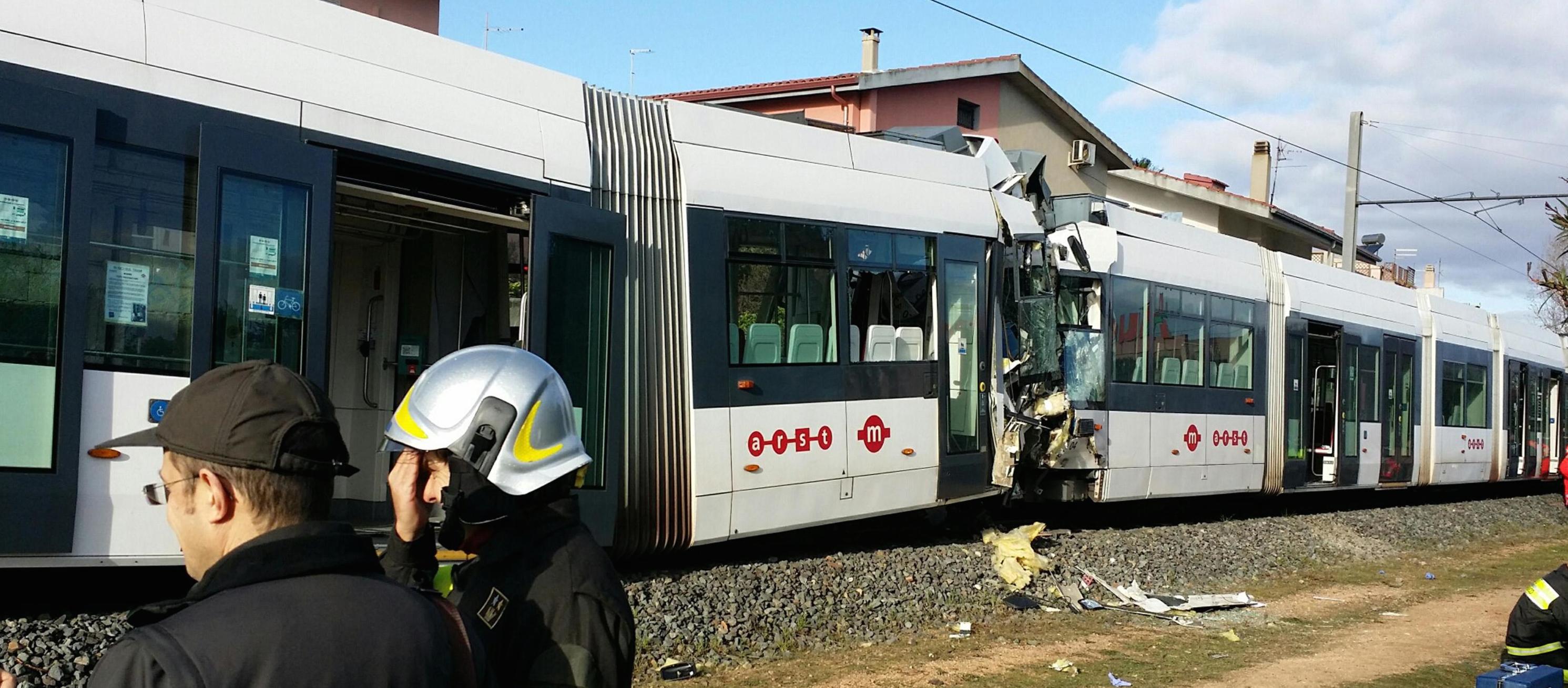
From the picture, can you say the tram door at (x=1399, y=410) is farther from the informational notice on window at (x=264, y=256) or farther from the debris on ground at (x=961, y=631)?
the informational notice on window at (x=264, y=256)

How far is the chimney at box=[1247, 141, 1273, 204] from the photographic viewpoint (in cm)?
4662

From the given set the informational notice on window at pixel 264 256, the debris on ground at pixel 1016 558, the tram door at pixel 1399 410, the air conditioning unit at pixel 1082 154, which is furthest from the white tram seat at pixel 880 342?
the air conditioning unit at pixel 1082 154

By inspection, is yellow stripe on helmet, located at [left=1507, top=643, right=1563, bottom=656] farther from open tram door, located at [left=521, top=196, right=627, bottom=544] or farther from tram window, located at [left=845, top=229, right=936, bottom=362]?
tram window, located at [left=845, top=229, right=936, bottom=362]

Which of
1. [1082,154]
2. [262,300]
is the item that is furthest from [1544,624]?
[1082,154]

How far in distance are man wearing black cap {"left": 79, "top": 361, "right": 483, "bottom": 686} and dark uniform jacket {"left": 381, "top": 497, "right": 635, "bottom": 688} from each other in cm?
44

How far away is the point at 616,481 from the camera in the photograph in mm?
8133

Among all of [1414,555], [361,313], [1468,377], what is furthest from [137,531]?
[1468,377]

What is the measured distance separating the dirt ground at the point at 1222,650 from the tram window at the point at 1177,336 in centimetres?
321

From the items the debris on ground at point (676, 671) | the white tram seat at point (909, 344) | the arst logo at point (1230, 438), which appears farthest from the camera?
the arst logo at point (1230, 438)

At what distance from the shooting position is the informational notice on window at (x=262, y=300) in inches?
249

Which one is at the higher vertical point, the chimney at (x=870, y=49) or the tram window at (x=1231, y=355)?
the chimney at (x=870, y=49)

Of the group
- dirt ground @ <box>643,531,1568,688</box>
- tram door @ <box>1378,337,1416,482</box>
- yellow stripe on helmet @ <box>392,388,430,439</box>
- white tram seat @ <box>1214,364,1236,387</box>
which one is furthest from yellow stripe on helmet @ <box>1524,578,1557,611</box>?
tram door @ <box>1378,337,1416,482</box>

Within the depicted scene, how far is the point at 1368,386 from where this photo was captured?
813 inches

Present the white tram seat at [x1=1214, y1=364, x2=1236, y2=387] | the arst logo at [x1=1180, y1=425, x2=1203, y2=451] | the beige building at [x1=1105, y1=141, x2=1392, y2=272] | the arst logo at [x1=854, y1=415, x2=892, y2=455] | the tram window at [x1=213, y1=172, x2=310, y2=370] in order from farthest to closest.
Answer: the beige building at [x1=1105, y1=141, x2=1392, y2=272] → the white tram seat at [x1=1214, y1=364, x2=1236, y2=387] → the arst logo at [x1=1180, y1=425, x2=1203, y2=451] → the arst logo at [x1=854, y1=415, x2=892, y2=455] → the tram window at [x1=213, y1=172, x2=310, y2=370]
